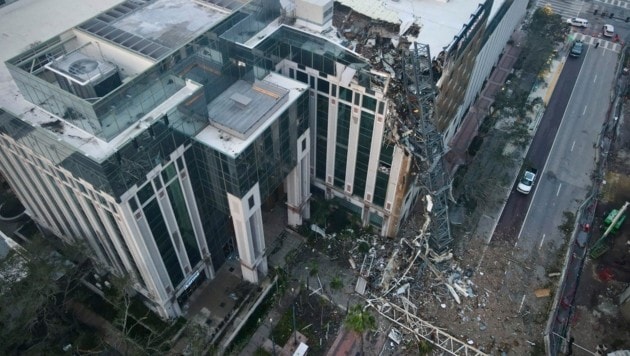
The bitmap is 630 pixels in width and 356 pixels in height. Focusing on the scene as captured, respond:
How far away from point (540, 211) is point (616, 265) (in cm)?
1328

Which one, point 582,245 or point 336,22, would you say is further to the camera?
point 582,245

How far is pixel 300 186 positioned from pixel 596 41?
8623 centimetres

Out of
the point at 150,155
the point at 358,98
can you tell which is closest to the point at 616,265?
the point at 358,98

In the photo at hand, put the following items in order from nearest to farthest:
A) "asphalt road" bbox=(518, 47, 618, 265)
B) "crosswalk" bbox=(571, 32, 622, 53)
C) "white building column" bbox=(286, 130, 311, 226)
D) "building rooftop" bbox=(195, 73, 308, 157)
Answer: "building rooftop" bbox=(195, 73, 308, 157)
"white building column" bbox=(286, 130, 311, 226)
"asphalt road" bbox=(518, 47, 618, 265)
"crosswalk" bbox=(571, 32, 622, 53)

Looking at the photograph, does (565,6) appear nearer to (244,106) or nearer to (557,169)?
(557,169)

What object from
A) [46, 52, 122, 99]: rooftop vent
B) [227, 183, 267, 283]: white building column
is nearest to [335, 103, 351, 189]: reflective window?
[227, 183, 267, 283]: white building column

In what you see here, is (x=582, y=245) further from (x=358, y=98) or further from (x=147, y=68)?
(x=147, y=68)

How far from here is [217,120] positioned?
55125mm

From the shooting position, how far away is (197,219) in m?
62.0

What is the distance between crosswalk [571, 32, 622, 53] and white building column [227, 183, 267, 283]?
306 feet

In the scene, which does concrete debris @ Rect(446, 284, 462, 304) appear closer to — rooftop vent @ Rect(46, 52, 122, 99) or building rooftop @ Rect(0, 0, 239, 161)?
building rooftop @ Rect(0, 0, 239, 161)

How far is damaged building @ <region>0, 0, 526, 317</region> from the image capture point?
49.8m

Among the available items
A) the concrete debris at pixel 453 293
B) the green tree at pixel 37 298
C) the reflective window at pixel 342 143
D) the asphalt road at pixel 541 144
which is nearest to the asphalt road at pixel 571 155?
the asphalt road at pixel 541 144

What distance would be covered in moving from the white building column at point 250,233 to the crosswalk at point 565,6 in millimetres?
99502
